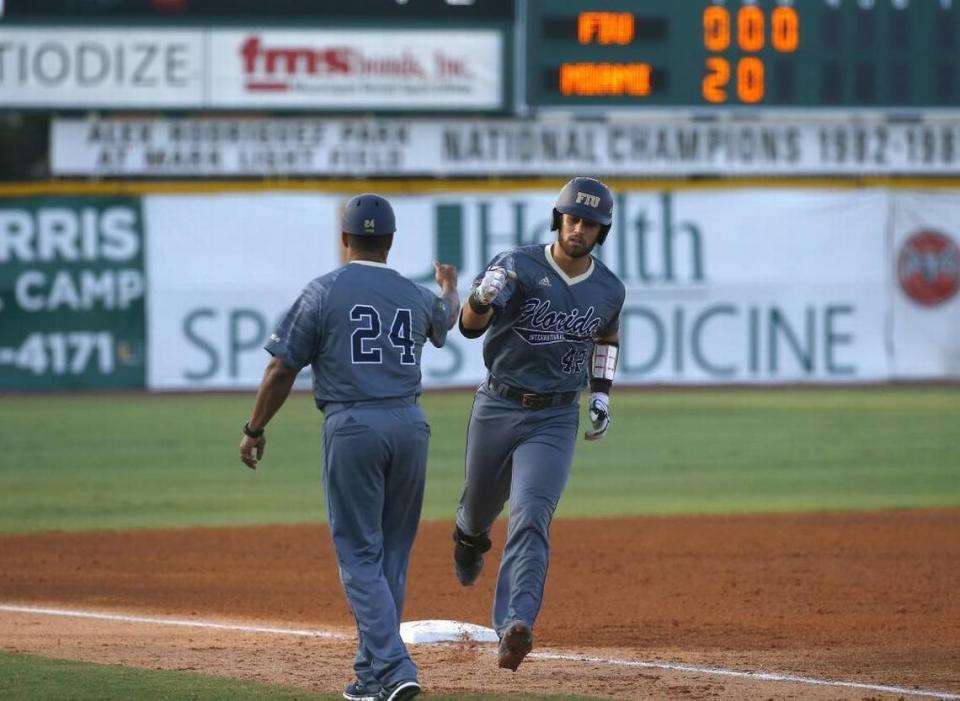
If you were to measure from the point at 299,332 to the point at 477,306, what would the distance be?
79 centimetres

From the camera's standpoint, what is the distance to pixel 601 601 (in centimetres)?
792

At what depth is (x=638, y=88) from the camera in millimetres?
19125

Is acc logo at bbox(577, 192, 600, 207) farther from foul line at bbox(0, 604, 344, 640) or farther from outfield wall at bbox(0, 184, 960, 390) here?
outfield wall at bbox(0, 184, 960, 390)

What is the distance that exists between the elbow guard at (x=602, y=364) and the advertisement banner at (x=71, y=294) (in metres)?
13.0

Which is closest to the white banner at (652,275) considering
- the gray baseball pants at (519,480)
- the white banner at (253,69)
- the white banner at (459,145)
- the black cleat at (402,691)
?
the white banner at (459,145)

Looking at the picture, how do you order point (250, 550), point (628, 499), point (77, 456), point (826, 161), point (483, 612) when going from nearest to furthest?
1. point (483, 612)
2. point (250, 550)
3. point (628, 499)
4. point (77, 456)
5. point (826, 161)

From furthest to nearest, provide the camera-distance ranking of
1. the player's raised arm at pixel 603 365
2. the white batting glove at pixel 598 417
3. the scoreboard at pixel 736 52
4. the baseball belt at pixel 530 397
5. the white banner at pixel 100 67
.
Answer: the white banner at pixel 100 67 → the scoreboard at pixel 736 52 → the player's raised arm at pixel 603 365 → the white batting glove at pixel 598 417 → the baseball belt at pixel 530 397

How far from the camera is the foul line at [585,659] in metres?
5.57

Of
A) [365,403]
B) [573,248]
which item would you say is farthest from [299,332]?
[573,248]

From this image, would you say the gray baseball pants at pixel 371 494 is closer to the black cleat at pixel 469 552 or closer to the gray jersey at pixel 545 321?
the gray jersey at pixel 545 321

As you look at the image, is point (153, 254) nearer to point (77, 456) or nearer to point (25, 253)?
point (25, 253)

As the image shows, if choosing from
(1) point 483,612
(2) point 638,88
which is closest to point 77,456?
(1) point 483,612

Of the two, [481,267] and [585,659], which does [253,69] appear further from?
[585,659]

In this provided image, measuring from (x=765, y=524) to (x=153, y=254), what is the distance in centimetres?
1009
